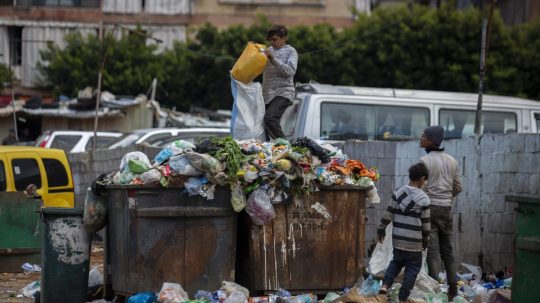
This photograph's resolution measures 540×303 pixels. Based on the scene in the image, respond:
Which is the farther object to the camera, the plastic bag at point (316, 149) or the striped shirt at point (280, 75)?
the striped shirt at point (280, 75)

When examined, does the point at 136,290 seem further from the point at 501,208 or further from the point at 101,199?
the point at 501,208

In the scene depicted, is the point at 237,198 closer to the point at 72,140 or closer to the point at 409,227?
the point at 409,227

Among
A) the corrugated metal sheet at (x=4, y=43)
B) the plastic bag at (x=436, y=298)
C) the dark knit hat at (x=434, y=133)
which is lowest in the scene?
the plastic bag at (x=436, y=298)

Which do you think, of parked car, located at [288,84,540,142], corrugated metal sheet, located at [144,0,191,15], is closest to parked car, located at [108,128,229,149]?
parked car, located at [288,84,540,142]

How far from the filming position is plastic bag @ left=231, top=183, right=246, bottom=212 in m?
8.37

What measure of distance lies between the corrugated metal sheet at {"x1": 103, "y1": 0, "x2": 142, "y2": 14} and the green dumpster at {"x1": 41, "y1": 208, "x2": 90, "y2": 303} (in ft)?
100

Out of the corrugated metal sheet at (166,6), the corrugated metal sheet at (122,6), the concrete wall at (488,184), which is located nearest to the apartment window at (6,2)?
the corrugated metal sheet at (122,6)

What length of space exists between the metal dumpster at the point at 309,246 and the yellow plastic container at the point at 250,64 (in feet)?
5.76

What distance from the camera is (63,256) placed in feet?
29.2

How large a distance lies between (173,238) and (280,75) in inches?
106

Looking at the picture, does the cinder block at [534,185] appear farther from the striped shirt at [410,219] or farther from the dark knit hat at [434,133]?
the striped shirt at [410,219]

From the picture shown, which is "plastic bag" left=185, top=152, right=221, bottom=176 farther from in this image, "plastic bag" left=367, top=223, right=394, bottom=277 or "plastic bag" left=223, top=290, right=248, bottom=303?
"plastic bag" left=367, top=223, right=394, bottom=277

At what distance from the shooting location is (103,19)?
38531 mm

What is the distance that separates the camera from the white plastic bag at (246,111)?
9.96 metres
